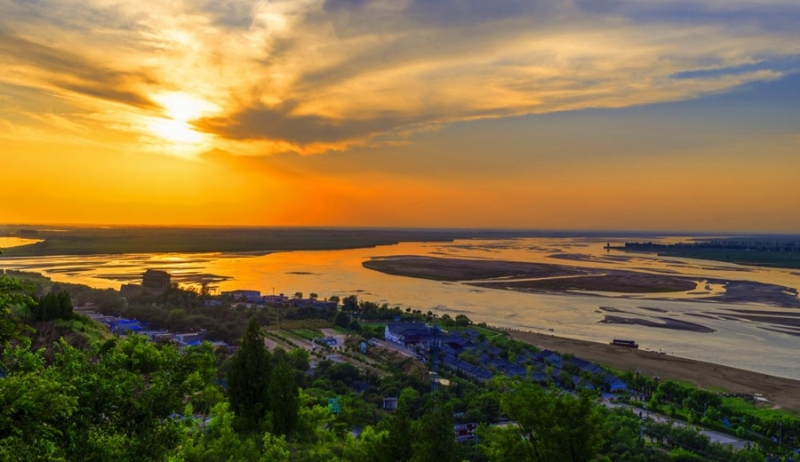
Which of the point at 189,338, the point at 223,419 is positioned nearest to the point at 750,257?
the point at 189,338

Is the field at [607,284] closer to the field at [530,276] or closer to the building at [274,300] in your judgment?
the field at [530,276]

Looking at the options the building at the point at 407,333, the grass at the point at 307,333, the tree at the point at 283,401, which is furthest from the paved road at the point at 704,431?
the grass at the point at 307,333

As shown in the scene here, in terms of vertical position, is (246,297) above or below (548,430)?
below

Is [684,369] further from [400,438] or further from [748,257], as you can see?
[748,257]

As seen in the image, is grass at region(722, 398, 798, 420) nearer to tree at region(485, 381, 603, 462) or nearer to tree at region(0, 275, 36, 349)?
tree at region(485, 381, 603, 462)

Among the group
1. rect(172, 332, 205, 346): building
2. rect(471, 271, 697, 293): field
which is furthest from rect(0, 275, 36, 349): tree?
rect(471, 271, 697, 293): field

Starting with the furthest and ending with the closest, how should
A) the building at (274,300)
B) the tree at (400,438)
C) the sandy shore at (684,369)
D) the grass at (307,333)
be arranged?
the building at (274,300), the grass at (307,333), the sandy shore at (684,369), the tree at (400,438)
